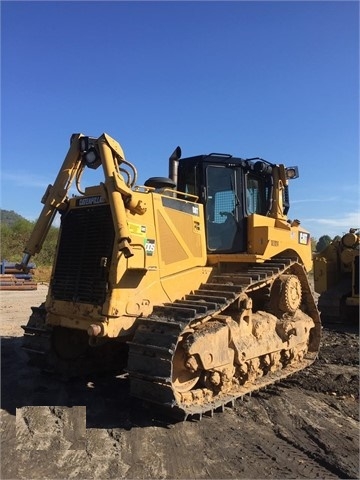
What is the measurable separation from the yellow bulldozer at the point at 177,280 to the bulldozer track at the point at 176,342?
0.6 inches

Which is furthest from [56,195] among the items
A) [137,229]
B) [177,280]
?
[177,280]

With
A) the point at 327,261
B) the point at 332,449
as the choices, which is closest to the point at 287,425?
the point at 332,449

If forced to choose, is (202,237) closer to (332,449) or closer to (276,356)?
(276,356)

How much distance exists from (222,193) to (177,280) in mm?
1664

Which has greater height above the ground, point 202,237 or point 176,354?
point 202,237

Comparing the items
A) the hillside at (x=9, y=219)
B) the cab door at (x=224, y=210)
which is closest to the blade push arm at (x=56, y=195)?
the cab door at (x=224, y=210)

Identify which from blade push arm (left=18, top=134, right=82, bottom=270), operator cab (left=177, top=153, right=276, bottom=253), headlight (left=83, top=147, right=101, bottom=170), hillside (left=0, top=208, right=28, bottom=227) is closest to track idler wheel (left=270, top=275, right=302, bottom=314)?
operator cab (left=177, top=153, right=276, bottom=253)

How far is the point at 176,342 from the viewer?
15.5 feet

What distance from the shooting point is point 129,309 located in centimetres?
533

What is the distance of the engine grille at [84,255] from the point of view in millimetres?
5406

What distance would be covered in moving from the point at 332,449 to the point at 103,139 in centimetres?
429

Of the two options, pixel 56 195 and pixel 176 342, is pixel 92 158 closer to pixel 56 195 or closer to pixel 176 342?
pixel 56 195

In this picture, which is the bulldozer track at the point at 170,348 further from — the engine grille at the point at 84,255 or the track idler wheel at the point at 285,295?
the engine grille at the point at 84,255

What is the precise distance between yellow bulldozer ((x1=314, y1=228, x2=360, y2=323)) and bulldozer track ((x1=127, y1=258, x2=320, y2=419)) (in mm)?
6453
